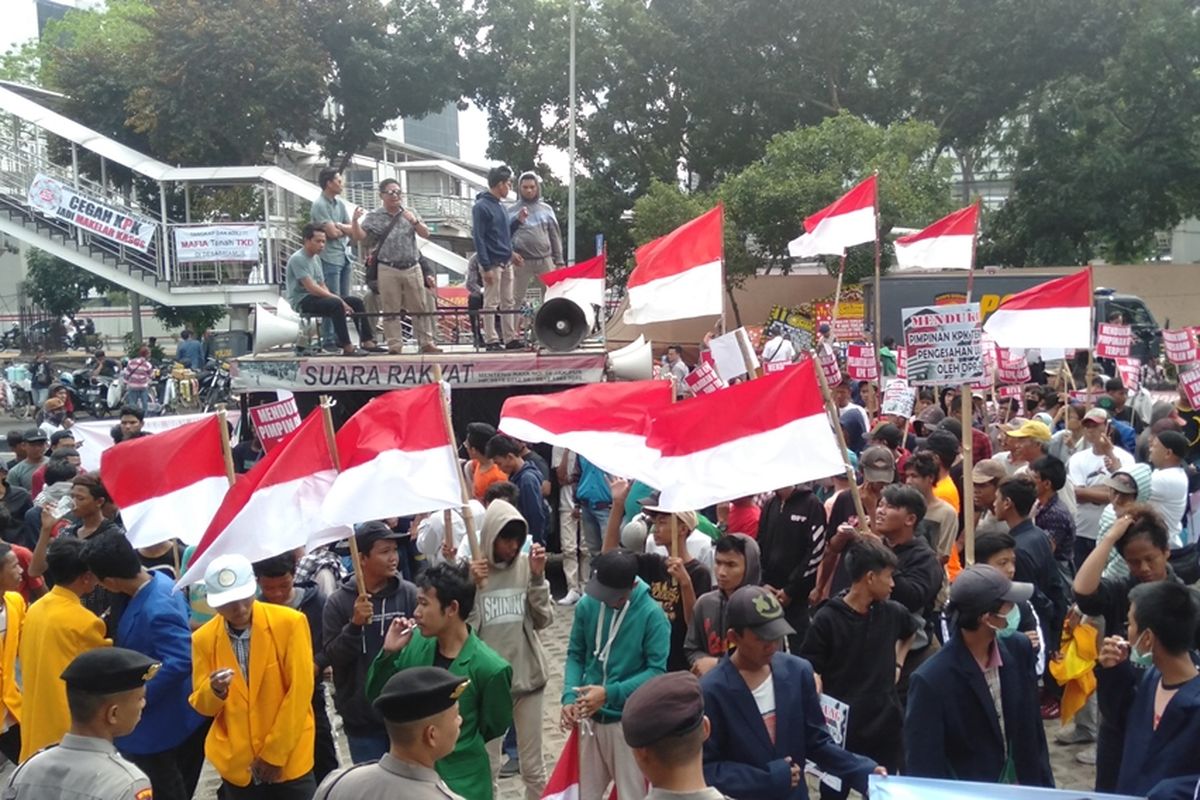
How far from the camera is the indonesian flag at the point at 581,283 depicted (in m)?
13.5

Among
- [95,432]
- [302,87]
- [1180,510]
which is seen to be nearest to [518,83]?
[302,87]

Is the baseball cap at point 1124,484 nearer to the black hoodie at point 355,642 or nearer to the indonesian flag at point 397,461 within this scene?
the indonesian flag at point 397,461

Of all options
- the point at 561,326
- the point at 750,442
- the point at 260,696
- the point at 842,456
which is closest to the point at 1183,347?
the point at 561,326

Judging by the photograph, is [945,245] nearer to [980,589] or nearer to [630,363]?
[630,363]

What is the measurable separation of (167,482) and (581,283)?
24.6 feet

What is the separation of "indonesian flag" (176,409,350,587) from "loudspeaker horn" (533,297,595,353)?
288 inches

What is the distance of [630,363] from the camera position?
13.8 meters

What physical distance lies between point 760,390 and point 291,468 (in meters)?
2.30

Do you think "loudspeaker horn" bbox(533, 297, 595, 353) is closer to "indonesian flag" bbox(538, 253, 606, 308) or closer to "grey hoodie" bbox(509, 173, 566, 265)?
"indonesian flag" bbox(538, 253, 606, 308)

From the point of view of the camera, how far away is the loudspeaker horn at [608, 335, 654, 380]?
1374 cm

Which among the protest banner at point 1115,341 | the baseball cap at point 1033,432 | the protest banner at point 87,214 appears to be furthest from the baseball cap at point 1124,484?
the protest banner at point 87,214

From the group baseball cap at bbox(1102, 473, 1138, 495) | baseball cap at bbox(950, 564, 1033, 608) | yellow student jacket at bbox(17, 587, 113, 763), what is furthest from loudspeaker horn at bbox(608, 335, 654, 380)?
baseball cap at bbox(950, 564, 1033, 608)

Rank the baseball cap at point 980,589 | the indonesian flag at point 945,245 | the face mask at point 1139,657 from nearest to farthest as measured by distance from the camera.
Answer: the face mask at point 1139,657
the baseball cap at point 980,589
the indonesian flag at point 945,245

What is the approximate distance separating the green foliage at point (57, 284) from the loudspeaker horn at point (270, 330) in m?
27.8
